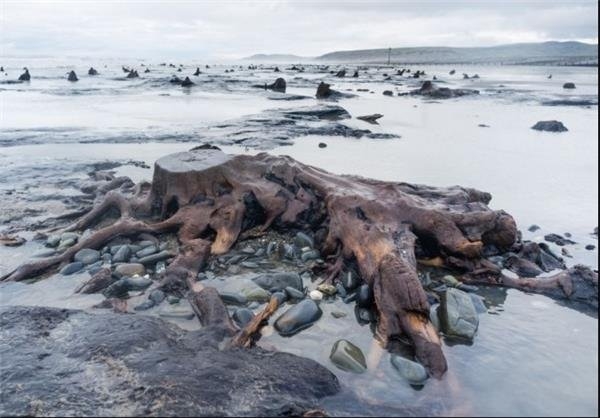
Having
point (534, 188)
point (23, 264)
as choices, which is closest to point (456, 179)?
point (534, 188)

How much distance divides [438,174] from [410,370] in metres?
8.09

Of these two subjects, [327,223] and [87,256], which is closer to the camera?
[87,256]

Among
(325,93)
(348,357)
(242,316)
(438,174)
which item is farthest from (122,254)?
(325,93)

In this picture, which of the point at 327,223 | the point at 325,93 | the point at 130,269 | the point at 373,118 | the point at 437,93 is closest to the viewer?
the point at 130,269

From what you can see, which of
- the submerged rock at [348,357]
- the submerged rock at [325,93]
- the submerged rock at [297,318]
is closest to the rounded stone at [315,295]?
the submerged rock at [297,318]

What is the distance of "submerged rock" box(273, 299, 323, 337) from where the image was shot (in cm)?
498

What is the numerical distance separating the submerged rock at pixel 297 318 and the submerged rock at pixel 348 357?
1.87 feet

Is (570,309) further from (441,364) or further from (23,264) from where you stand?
(23,264)

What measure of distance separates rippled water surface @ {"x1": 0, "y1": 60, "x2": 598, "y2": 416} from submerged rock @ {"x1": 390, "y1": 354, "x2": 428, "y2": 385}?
0.07m

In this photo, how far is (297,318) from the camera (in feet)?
16.6

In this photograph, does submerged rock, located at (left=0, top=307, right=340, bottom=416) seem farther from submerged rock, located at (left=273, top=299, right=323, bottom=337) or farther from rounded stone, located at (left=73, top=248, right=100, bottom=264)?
rounded stone, located at (left=73, top=248, right=100, bottom=264)

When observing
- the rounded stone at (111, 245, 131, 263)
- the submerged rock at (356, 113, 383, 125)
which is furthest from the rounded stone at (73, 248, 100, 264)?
the submerged rock at (356, 113, 383, 125)

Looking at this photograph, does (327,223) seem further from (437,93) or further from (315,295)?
(437,93)

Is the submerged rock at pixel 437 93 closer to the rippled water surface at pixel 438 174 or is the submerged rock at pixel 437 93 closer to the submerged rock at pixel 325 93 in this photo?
the rippled water surface at pixel 438 174
